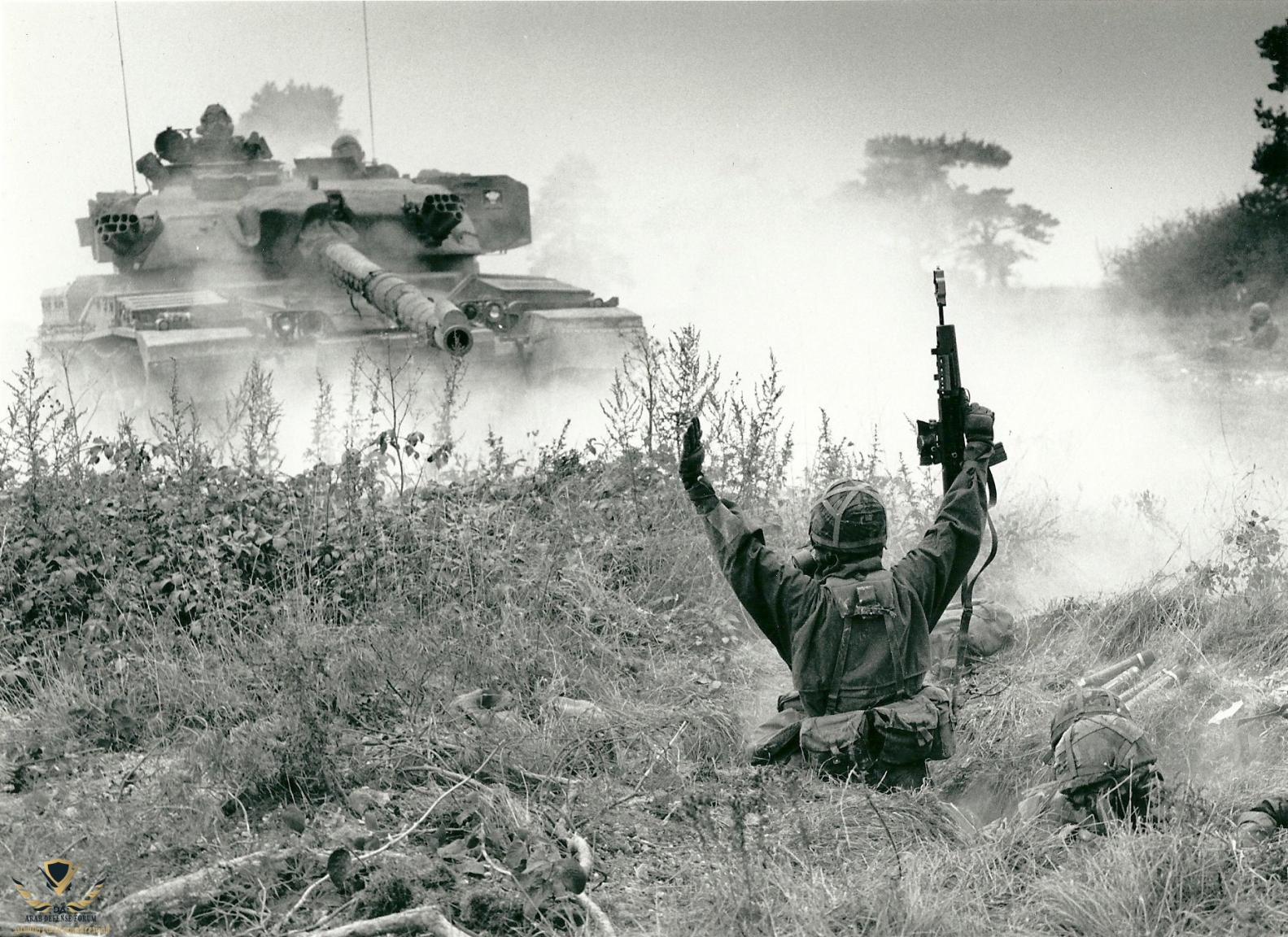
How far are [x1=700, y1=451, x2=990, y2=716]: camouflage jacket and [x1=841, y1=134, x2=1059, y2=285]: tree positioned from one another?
54.7 ft

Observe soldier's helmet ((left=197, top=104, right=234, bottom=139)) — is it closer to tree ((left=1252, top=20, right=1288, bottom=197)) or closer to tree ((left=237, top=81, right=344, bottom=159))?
tree ((left=237, top=81, right=344, bottom=159))

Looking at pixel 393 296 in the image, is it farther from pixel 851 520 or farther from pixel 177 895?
pixel 177 895

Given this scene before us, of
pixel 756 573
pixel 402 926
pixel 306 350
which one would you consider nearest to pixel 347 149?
pixel 306 350

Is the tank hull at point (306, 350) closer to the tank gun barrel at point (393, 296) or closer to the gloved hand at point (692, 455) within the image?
the tank gun barrel at point (393, 296)

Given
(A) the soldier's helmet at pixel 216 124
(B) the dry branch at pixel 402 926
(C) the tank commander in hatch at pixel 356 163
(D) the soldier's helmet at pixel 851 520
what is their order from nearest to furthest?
(B) the dry branch at pixel 402 926 < (D) the soldier's helmet at pixel 851 520 < (A) the soldier's helmet at pixel 216 124 < (C) the tank commander in hatch at pixel 356 163

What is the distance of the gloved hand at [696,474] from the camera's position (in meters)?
4.10

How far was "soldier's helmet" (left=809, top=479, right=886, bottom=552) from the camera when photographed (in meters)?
4.04

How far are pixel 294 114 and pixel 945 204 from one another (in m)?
10.7

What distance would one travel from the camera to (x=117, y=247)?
12.0m

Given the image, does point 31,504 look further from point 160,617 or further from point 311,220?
point 311,220

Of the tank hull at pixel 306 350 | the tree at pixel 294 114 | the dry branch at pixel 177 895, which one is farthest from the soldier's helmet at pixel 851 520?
the tree at pixel 294 114

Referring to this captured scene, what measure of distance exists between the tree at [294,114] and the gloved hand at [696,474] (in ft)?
65.1

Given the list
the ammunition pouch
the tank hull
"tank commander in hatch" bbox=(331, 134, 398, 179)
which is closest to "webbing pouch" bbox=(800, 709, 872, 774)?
the ammunition pouch

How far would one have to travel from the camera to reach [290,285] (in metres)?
12.0
